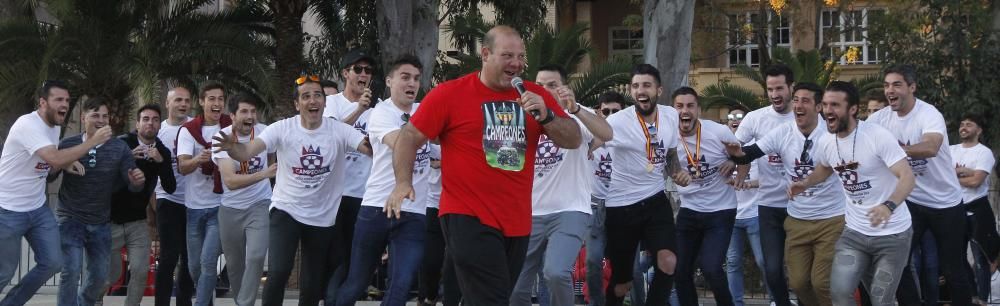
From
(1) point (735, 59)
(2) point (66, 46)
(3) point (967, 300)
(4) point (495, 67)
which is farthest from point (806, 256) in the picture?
(1) point (735, 59)

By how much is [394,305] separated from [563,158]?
1.60m

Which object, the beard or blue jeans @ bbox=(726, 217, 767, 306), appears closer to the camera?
the beard

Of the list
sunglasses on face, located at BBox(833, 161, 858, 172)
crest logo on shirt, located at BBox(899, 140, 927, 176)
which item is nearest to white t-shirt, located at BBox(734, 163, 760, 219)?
crest logo on shirt, located at BBox(899, 140, 927, 176)

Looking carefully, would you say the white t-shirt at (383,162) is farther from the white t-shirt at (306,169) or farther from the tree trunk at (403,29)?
the tree trunk at (403,29)

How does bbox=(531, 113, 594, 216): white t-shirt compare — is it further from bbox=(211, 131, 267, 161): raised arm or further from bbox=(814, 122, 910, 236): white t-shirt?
bbox=(211, 131, 267, 161): raised arm

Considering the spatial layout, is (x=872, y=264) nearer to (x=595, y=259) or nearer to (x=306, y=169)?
(x=595, y=259)

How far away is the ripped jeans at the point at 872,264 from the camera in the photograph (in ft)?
29.1

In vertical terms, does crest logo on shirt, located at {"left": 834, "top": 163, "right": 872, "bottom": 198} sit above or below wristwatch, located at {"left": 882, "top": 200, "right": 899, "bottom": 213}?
above

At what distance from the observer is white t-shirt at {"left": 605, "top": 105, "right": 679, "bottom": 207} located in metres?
9.92

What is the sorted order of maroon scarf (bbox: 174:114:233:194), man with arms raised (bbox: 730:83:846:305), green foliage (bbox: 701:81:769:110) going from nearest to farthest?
1. man with arms raised (bbox: 730:83:846:305)
2. maroon scarf (bbox: 174:114:233:194)
3. green foliage (bbox: 701:81:769:110)

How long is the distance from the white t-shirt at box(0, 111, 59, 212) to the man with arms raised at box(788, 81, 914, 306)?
5.85 meters

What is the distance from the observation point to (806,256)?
9.81m

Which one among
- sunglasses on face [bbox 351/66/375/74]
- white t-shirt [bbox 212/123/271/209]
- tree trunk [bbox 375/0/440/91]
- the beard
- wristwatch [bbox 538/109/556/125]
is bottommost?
white t-shirt [bbox 212/123/271/209]

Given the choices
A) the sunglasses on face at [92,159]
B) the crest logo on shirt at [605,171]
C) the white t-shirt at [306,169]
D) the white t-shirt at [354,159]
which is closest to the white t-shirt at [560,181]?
the white t-shirt at [306,169]
